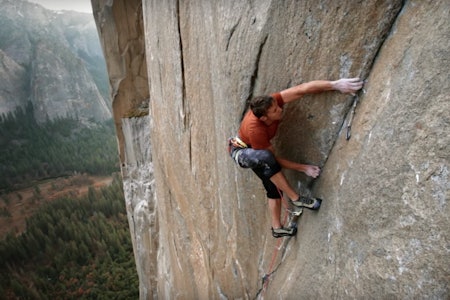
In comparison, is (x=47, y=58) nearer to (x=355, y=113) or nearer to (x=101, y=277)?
(x=101, y=277)

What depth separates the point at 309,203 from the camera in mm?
3422

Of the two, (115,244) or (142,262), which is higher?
(142,262)

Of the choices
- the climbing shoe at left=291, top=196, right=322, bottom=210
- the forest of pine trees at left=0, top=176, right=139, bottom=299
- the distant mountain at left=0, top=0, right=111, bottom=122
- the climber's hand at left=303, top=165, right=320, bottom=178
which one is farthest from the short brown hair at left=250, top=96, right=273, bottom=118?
the distant mountain at left=0, top=0, right=111, bottom=122

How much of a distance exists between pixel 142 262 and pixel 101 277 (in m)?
16.1

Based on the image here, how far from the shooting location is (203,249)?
244 inches

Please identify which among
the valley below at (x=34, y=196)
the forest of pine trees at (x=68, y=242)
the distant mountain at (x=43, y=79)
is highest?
the distant mountain at (x=43, y=79)

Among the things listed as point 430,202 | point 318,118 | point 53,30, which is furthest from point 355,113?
point 53,30

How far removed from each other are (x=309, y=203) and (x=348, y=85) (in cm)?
125

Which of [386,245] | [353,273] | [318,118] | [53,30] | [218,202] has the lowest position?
[218,202]

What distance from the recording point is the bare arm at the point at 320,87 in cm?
294

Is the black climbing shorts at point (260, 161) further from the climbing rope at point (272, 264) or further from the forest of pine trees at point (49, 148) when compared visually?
the forest of pine trees at point (49, 148)

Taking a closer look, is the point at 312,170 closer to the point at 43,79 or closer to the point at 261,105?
the point at 261,105

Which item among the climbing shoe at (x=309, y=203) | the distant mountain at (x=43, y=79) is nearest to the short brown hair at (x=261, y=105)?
the climbing shoe at (x=309, y=203)

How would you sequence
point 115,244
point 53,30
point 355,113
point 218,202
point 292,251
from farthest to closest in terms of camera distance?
point 53,30
point 115,244
point 218,202
point 292,251
point 355,113
